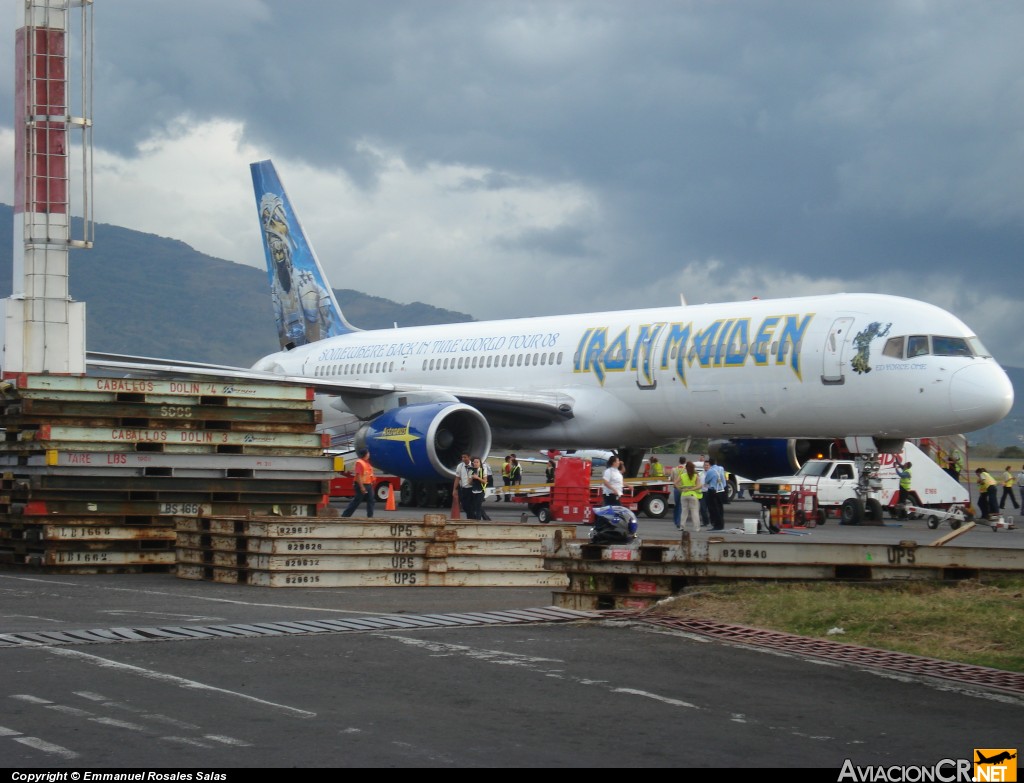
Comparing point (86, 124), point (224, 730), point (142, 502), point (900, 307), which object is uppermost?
point (86, 124)

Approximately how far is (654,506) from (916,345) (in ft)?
22.5

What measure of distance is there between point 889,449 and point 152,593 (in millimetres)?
14599

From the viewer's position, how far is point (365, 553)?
46.6 ft

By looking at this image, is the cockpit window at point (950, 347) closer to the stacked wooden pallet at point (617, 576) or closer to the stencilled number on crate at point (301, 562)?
the stencilled number on crate at point (301, 562)

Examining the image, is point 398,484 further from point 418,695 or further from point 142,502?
point 418,695

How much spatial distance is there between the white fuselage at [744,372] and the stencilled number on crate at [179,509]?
11262mm

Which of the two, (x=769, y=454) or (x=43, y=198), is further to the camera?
(x=769, y=454)

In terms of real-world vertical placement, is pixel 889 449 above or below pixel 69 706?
above

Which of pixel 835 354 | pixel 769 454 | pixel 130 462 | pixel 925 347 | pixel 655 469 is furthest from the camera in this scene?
pixel 655 469

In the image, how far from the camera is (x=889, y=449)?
2397cm

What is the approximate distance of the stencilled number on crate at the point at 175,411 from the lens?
52.2 feet

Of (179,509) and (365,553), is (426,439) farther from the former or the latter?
(365,553)

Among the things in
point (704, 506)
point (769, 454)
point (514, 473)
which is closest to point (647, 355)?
point (704, 506)

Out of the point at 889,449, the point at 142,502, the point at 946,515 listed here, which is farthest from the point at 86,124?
the point at 946,515
